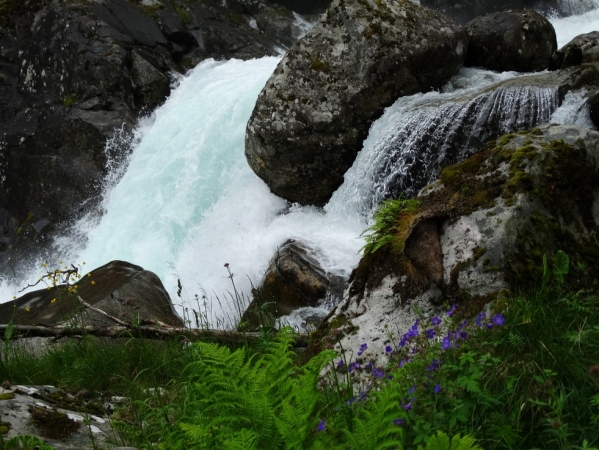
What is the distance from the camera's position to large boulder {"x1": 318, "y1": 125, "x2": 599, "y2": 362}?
10.9 ft

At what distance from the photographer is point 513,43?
10.5 m

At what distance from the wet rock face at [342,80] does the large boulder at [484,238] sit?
5.59 meters

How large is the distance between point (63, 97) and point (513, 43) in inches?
393

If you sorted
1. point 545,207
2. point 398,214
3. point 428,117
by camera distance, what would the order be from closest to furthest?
point 545,207 → point 398,214 → point 428,117

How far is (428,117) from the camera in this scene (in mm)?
8648

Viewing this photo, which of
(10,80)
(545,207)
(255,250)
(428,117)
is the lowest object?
(255,250)

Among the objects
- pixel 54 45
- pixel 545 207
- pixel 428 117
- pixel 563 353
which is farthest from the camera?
pixel 54 45

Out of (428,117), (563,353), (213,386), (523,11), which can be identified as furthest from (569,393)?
(523,11)

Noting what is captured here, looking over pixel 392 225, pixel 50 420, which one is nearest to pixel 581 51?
pixel 392 225

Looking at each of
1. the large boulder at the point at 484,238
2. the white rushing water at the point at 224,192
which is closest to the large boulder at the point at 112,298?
the white rushing water at the point at 224,192

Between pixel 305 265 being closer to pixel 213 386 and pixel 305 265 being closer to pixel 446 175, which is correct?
pixel 446 175

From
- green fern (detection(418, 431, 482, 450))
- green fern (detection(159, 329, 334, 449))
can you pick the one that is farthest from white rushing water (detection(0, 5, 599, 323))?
green fern (detection(418, 431, 482, 450))

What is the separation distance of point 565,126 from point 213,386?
8.93 feet

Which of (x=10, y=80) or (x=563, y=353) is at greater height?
(x=10, y=80)
